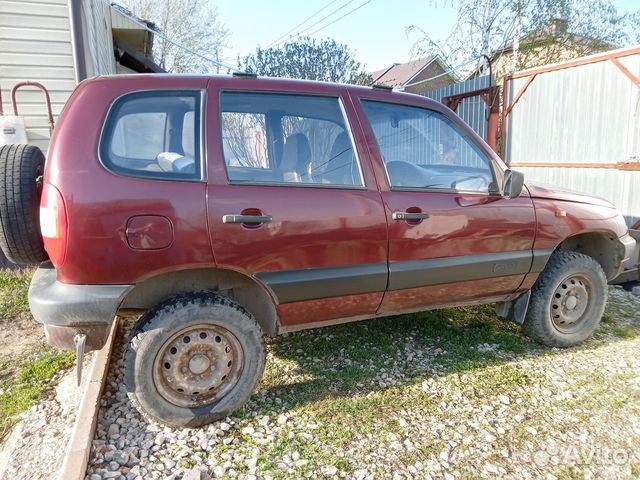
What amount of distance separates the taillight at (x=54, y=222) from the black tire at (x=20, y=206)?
0.54 ft

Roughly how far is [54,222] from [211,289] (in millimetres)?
919

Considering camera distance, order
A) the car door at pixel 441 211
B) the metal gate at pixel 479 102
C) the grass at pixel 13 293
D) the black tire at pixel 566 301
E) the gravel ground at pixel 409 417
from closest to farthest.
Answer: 1. the gravel ground at pixel 409 417
2. the car door at pixel 441 211
3. the black tire at pixel 566 301
4. the grass at pixel 13 293
5. the metal gate at pixel 479 102

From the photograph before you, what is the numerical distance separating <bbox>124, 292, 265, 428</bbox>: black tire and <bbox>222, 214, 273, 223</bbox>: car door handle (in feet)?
1.60

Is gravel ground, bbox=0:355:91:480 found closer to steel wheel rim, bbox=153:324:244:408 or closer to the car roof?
steel wheel rim, bbox=153:324:244:408

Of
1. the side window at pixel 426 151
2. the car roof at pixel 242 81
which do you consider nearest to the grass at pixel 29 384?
the car roof at pixel 242 81

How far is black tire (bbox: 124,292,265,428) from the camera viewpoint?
8.23 feet

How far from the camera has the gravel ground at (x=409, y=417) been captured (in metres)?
2.39

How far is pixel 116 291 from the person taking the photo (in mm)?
2381

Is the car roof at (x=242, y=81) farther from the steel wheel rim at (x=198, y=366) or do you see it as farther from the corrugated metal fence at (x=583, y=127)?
the corrugated metal fence at (x=583, y=127)

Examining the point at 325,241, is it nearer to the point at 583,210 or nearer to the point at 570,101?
the point at 583,210

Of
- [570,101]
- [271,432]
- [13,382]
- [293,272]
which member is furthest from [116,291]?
[570,101]

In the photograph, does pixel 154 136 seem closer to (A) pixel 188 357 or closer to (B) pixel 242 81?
(B) pixel 242 81

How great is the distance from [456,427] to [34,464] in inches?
92.1

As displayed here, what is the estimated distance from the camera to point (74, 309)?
2.32 meters
